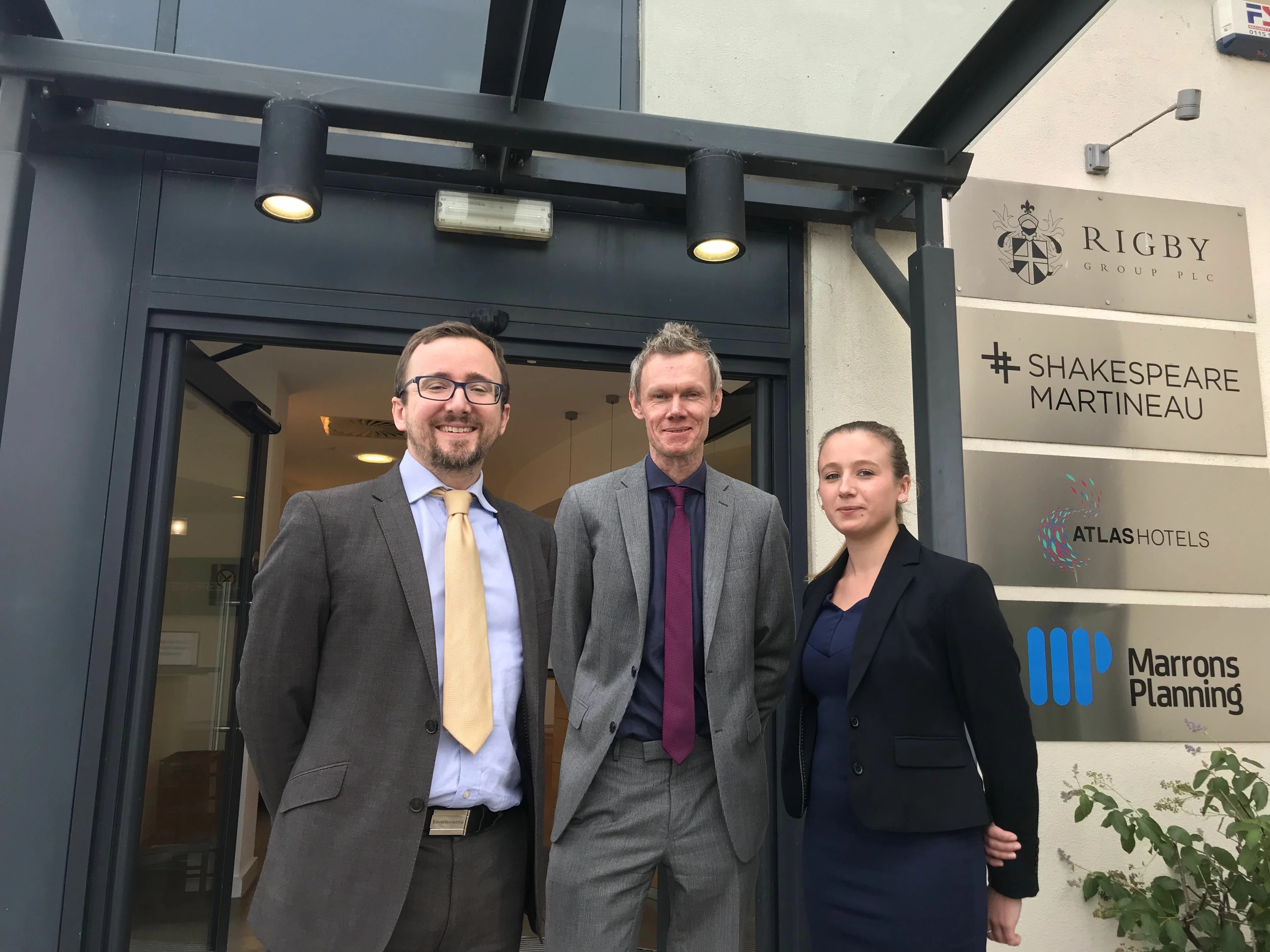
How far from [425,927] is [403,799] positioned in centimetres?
22

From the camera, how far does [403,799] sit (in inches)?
60.4

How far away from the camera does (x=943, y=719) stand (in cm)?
185

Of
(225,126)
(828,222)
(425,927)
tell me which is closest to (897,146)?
(828,222)

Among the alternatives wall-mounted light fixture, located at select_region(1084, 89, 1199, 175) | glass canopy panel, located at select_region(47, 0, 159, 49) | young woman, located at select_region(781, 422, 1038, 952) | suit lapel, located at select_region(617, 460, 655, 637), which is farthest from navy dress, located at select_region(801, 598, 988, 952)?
wall-mounted light fixture, located at select_region(1084, 89, 1199, 175)

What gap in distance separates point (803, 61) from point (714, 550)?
7.12ft

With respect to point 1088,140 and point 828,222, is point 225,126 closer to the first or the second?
point 828,222

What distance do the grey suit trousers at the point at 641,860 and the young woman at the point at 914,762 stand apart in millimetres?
196

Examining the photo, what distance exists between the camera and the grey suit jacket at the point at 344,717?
58.8 inches

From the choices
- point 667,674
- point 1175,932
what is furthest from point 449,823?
point 1175,932

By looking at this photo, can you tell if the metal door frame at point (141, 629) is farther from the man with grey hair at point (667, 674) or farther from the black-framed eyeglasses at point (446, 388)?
the black-framed eyeglasses at point (446, 388)

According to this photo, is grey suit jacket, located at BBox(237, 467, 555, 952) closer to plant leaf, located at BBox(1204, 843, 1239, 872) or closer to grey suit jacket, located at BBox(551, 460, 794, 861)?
grey suit jacket, located at BBox(551, 460, 794, 861)

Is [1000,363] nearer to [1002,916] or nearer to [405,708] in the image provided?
[1002,916]

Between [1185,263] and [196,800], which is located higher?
[1185,263]

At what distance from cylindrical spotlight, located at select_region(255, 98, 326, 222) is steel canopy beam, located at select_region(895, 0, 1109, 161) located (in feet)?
6.32
